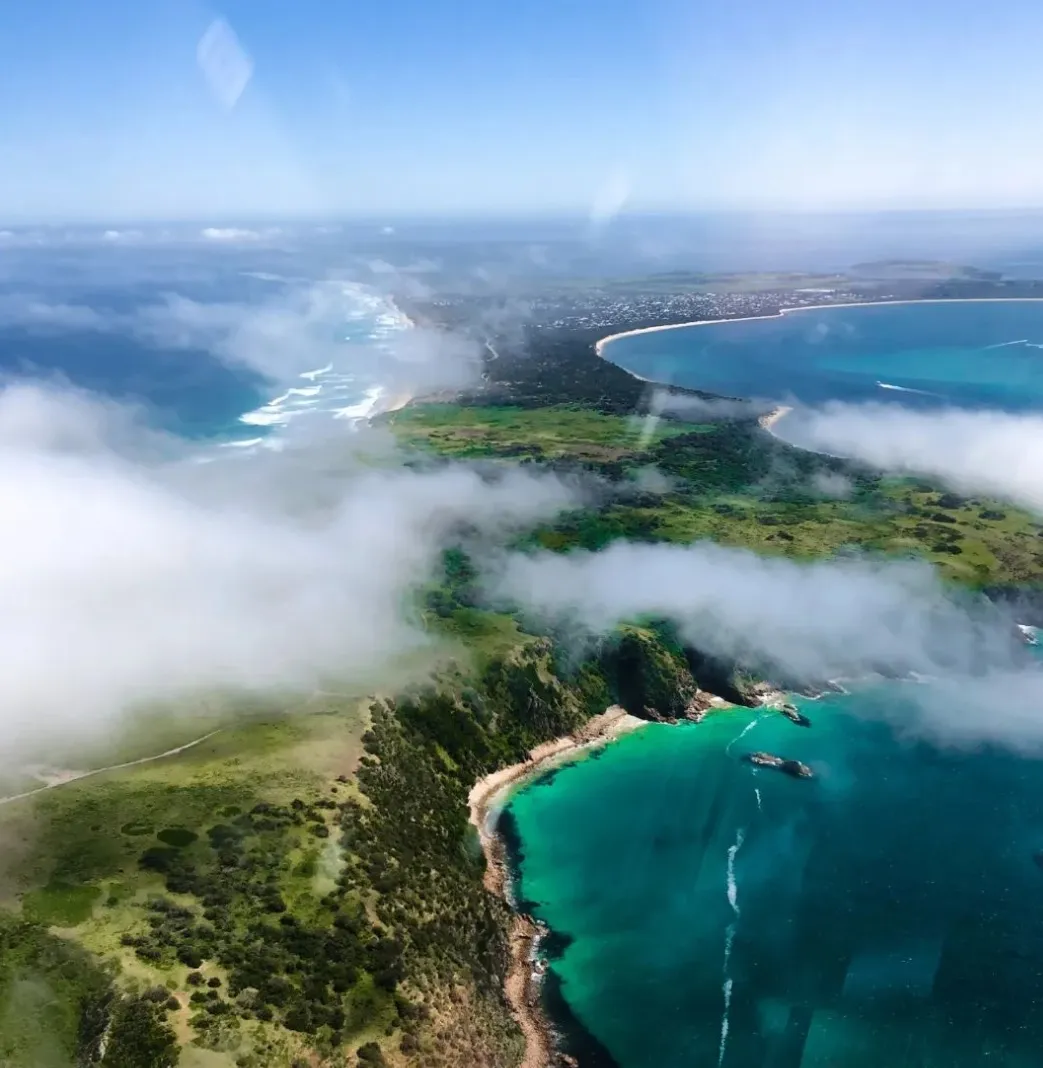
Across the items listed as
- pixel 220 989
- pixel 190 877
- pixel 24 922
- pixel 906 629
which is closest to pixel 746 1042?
pixel 220 989

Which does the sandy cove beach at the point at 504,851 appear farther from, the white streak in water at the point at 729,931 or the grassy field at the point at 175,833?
the grassy field at the point at 175,833

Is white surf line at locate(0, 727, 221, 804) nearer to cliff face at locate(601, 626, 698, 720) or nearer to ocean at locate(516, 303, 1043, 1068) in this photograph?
ocean at locate(516, 303, 1043, 1068)

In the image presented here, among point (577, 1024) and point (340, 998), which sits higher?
point (340, 998)

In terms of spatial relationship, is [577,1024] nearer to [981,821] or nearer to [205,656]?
[981,821]

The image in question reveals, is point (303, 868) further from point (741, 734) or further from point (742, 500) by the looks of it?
point (742, 500)

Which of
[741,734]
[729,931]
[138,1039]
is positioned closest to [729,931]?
[729,931]

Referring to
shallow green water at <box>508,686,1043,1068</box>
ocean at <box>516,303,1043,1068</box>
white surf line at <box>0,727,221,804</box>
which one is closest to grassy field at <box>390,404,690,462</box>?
ocean at <box>516,303,1043,1068</box>
